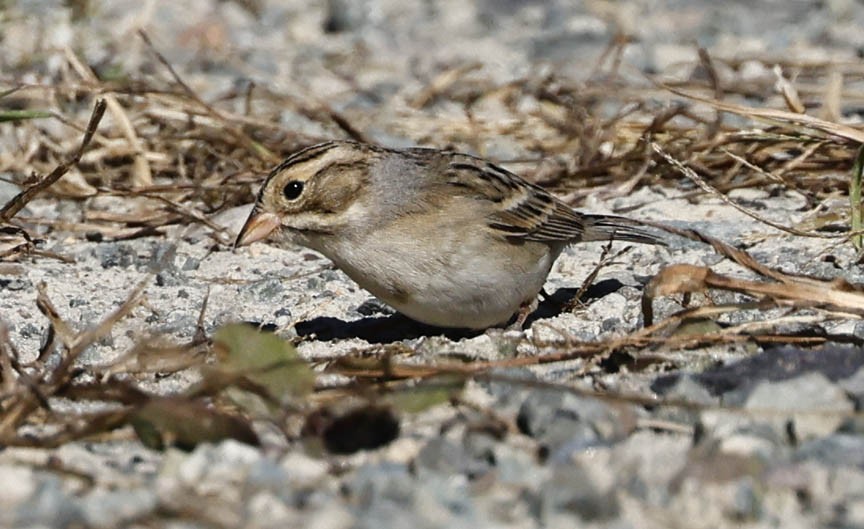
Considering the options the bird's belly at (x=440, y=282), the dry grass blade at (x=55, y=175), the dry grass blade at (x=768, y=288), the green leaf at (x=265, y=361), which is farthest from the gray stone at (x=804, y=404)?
the dry grass blade at (x=55, y=175)

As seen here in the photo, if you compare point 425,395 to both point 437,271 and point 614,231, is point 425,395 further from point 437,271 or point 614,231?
point 614,231

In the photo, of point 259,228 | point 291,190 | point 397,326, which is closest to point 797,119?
point 397,326

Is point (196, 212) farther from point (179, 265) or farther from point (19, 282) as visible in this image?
point (19, 282)

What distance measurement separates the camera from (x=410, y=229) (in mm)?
5156

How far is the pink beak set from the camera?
5207mm

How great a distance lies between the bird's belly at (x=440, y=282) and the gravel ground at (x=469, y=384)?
Answer: 0.14m

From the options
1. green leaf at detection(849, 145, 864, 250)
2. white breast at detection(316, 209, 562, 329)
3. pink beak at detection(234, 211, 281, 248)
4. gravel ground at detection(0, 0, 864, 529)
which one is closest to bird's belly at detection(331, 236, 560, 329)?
white breast at detection(316, 209, 562, 329)

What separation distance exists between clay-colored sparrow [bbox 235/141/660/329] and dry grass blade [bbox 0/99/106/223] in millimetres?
683

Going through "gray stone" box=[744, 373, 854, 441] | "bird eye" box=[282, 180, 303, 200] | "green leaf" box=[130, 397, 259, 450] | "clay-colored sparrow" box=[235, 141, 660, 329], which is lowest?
"clay-colored sparrow" box=[235, 141, 660, 329]

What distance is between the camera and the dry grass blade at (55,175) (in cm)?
534

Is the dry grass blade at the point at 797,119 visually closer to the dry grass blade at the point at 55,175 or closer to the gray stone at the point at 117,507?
the dry grass blade at the point at 55,175

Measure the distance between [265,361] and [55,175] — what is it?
6.04ft

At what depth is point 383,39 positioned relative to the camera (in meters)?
11.3

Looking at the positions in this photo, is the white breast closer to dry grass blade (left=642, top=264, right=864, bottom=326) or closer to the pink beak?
the pink beak
